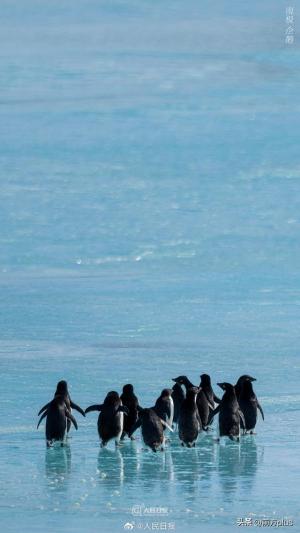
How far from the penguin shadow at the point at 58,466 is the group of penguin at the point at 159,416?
0.12 metres

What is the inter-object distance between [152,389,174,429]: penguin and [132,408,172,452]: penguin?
0.49 metres

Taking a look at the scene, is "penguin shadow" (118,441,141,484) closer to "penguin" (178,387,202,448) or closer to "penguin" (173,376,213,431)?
"penguin" (178,387,202,448)

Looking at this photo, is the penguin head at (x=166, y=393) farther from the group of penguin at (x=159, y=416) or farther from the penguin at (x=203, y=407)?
the penguin at (x=203, y=407)

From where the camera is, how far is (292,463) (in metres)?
7.76

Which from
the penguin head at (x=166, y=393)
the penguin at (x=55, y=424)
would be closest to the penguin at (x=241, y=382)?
the penguin head at (x=166, y=393)

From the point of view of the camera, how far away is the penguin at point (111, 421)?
327 inches

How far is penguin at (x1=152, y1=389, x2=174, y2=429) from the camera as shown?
8766 millimetres

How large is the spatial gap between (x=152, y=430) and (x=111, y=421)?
1.03 feet

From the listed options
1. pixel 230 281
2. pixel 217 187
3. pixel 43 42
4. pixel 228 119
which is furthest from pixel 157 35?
pixel 230 281

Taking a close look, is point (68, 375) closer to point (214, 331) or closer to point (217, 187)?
point (214, 331)

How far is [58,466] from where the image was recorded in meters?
7.66

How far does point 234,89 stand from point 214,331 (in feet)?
76.4

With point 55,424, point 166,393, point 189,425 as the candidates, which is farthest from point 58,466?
point 166,393

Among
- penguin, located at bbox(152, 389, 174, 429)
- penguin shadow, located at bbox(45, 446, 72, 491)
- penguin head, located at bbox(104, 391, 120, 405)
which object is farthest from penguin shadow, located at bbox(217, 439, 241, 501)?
penguin shadow, located at bbox(45, 446, 72, 491)
